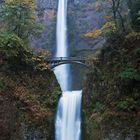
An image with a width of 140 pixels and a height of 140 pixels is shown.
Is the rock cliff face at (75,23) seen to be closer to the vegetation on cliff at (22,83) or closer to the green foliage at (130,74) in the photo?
the vegetation on cliff at (22,83)

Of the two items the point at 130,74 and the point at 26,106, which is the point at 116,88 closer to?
the point at 130,74

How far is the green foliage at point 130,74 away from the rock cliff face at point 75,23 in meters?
17.8

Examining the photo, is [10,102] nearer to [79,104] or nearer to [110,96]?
[79,104]

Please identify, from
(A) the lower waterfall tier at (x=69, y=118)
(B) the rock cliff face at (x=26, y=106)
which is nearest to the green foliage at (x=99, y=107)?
(A) the lower waterfall tier at (x=69, y=118)

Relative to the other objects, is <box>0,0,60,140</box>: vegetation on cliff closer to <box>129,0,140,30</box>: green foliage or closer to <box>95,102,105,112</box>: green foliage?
<box>95,102,105,112</box>: green foliage

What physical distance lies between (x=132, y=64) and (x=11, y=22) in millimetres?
11384

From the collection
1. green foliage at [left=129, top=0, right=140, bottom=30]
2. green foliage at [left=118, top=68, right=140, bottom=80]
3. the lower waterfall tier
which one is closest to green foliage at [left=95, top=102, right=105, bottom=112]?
the lower waterfall tier

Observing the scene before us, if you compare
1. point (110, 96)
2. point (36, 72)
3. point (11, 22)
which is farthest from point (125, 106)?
point (11, 22)

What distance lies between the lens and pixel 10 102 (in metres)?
25.1

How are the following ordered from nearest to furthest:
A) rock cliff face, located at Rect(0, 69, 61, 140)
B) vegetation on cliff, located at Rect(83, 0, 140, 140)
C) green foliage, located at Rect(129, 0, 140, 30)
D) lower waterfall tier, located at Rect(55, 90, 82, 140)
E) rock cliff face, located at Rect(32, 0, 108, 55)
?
vegetation on cliff, located at Rect(83, 0, 140, 140), rock cliff face, located at Rect(0, 69, 61, 140), lower waterfall tier, located at Rect(55, 90, 82, 140), green foliage, located at Rect(129, 0, 140, 30), rock cliff face, located at Rect(32, 0, 108, 55)

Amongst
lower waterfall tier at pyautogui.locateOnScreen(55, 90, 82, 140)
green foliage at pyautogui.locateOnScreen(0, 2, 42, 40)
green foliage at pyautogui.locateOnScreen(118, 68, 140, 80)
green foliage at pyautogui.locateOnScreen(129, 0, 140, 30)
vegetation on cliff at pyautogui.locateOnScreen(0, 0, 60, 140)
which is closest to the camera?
green foliage at pyautogui.locateOnScreen(118, 68, 140, 80)

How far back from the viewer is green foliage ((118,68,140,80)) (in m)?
22.5

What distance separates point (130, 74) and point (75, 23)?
909 inches

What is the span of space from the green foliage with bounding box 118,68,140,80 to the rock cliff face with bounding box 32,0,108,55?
17.8 metres
